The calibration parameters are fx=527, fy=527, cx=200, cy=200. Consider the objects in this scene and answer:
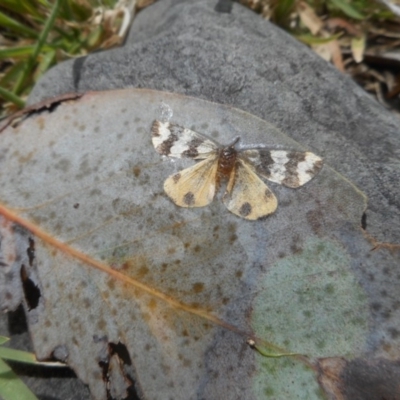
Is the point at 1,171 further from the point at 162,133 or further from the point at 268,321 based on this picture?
the point at 268,321

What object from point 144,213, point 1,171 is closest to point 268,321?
point 144,213

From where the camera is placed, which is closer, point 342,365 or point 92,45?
point 342,365

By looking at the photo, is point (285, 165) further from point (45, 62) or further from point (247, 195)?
point (45, 62)

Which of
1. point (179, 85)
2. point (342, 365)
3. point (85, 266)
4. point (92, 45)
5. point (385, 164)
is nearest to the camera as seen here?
point (342, 365)

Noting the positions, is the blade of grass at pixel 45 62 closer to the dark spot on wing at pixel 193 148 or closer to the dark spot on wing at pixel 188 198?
the dark spot on wing at pixel 193 148

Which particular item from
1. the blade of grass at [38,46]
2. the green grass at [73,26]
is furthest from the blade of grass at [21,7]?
the blade of grass at [38,46]

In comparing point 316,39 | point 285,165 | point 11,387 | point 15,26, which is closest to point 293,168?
point 285,165
